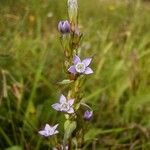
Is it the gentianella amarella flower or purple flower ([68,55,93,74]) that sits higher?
purple flower ([68,55,93,74])

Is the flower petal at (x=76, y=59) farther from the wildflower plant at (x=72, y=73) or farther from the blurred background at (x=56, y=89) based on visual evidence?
the blurred background at (x=56, y=89)

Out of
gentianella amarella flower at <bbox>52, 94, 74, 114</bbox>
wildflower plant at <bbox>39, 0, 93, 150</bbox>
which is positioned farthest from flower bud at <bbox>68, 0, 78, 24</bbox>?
gentianella amarella flower at <bbox>52, 94, 74, 114</bbox>

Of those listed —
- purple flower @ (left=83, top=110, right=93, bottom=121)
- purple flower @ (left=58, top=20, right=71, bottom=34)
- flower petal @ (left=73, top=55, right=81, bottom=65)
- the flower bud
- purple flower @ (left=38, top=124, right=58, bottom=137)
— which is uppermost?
the flower bud

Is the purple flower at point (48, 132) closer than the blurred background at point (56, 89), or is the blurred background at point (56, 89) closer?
the purple flower at point (48, 132)

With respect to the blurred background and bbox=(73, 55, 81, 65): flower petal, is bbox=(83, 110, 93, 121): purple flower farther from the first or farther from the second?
the blurred background

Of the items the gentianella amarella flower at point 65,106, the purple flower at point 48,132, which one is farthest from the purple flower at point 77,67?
the purple flower at point 48,132

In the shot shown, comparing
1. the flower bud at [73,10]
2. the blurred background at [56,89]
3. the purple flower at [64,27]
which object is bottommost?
the purple flower at [64,27]

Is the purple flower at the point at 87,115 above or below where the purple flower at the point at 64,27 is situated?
below
